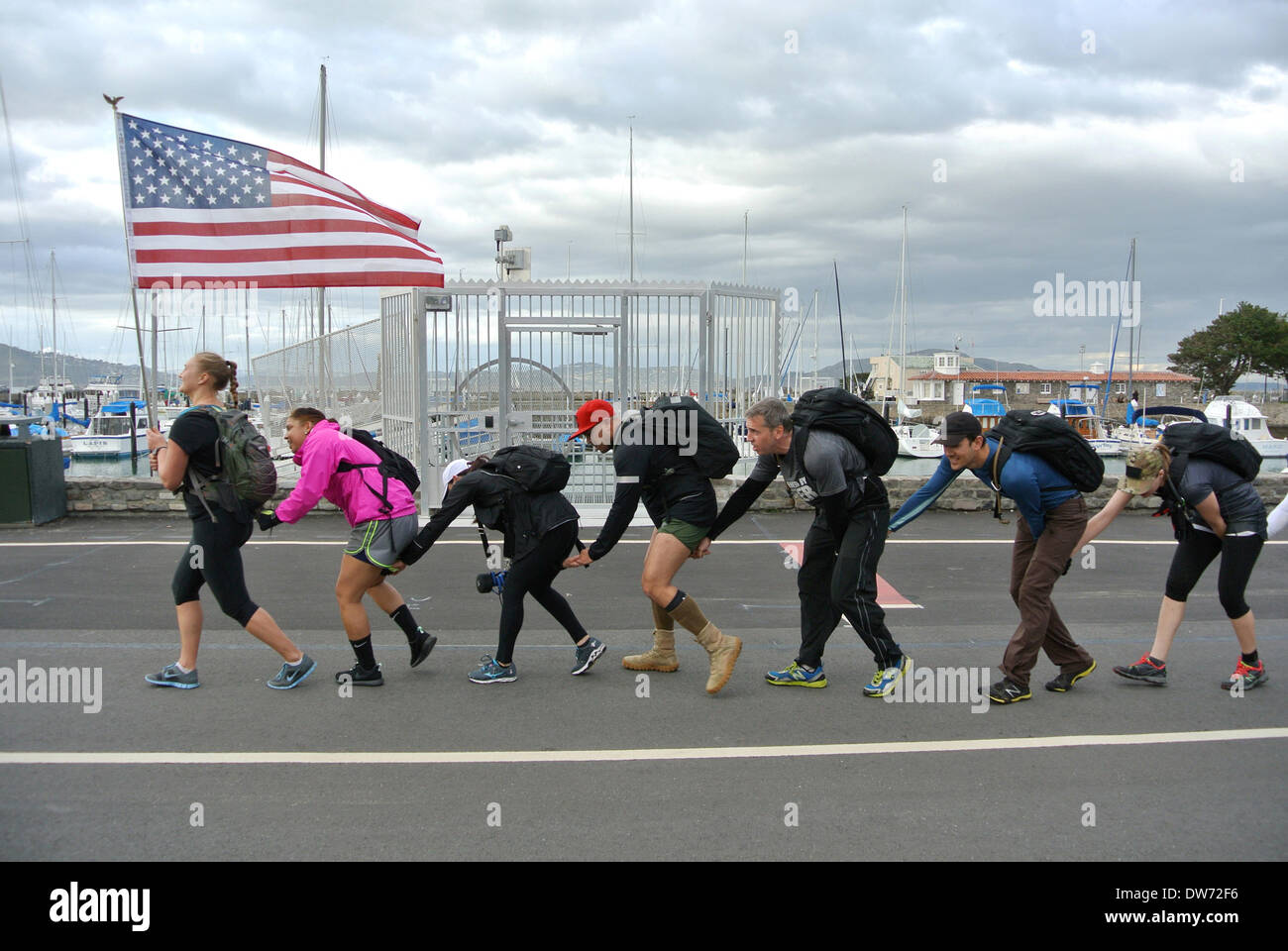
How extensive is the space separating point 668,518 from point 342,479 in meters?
1.96

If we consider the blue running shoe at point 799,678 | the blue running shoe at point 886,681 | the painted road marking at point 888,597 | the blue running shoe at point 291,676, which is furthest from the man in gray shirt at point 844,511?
the blue running shoe at point 291,676

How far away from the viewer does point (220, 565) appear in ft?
17.8

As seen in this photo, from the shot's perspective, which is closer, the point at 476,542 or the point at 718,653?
the point at 718,653

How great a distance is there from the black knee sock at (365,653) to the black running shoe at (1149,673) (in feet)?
15.1

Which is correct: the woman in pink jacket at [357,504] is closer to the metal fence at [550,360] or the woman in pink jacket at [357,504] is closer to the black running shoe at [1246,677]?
the black running shoe at [1246,677]

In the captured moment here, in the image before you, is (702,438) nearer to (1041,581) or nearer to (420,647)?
(1041,581)

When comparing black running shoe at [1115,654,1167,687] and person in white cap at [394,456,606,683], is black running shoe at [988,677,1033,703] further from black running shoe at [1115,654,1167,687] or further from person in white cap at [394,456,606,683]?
person in white cap at [394,456,606,683]

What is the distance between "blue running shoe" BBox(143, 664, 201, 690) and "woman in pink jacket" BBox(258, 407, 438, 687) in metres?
0.87

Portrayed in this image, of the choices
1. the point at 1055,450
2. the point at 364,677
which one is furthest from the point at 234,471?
the point at 1055,450

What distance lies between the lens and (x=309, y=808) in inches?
159

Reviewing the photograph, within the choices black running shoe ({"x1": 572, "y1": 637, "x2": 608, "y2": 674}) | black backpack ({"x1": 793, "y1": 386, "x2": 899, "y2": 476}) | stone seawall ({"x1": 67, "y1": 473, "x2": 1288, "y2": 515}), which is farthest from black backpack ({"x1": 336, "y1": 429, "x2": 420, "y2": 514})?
stone seawall ({"x1": 67, "y1": 473, "x2": 1288, "y2": 515})

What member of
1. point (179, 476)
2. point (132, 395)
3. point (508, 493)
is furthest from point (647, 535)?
point (132, 395)

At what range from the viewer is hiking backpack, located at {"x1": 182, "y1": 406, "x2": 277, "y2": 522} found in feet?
17.5

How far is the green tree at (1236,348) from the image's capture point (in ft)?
206
